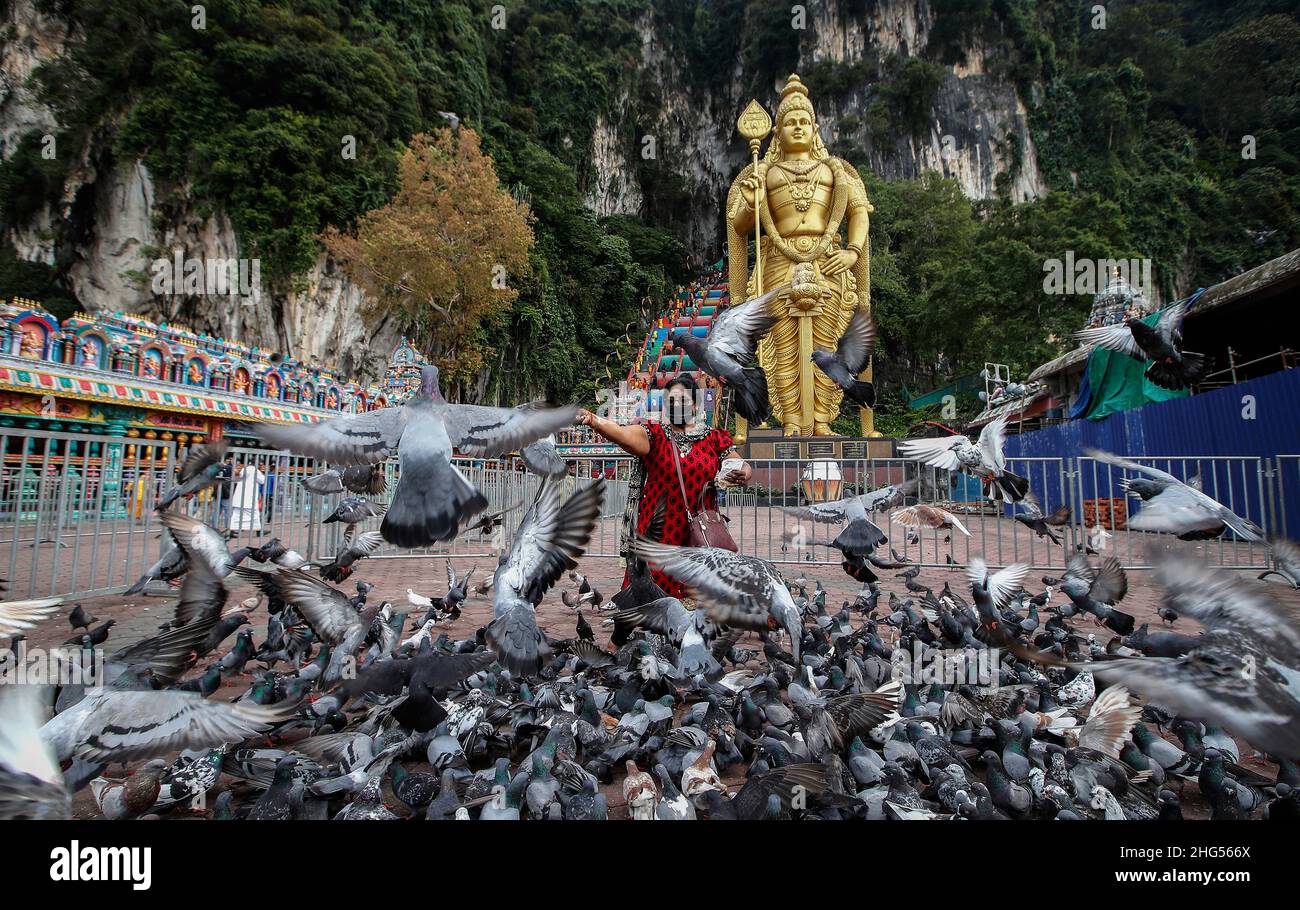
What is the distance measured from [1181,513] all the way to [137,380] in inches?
712

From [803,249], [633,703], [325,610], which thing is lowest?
[633,703]

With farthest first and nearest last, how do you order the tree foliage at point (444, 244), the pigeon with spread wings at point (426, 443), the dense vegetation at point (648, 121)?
the dense vegetation at point (648, 121) → the tree foliage at point (444, 244) → the pigeon with spread wings at point (426, 443)

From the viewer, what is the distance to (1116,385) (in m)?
12.2

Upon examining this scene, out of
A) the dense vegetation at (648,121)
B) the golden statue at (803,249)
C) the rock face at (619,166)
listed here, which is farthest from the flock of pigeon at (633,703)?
the rock face at (619,166)

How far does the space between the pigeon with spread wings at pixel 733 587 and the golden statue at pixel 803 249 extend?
14296 millimetres

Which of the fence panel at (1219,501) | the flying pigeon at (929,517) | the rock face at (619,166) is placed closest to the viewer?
the flying pigeon at (929,517)

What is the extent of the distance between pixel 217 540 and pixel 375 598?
6.76ft

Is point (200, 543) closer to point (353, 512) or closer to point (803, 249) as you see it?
point (353, 512)

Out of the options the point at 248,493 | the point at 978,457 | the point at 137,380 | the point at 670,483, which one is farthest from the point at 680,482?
the point at 137,380

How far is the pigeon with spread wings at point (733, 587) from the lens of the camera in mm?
2436

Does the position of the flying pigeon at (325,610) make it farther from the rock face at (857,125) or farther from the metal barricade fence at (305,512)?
the rock face at (857,125)

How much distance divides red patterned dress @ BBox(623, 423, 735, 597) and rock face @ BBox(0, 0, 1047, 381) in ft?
67.7

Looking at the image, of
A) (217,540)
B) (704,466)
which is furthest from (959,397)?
(217,540)
